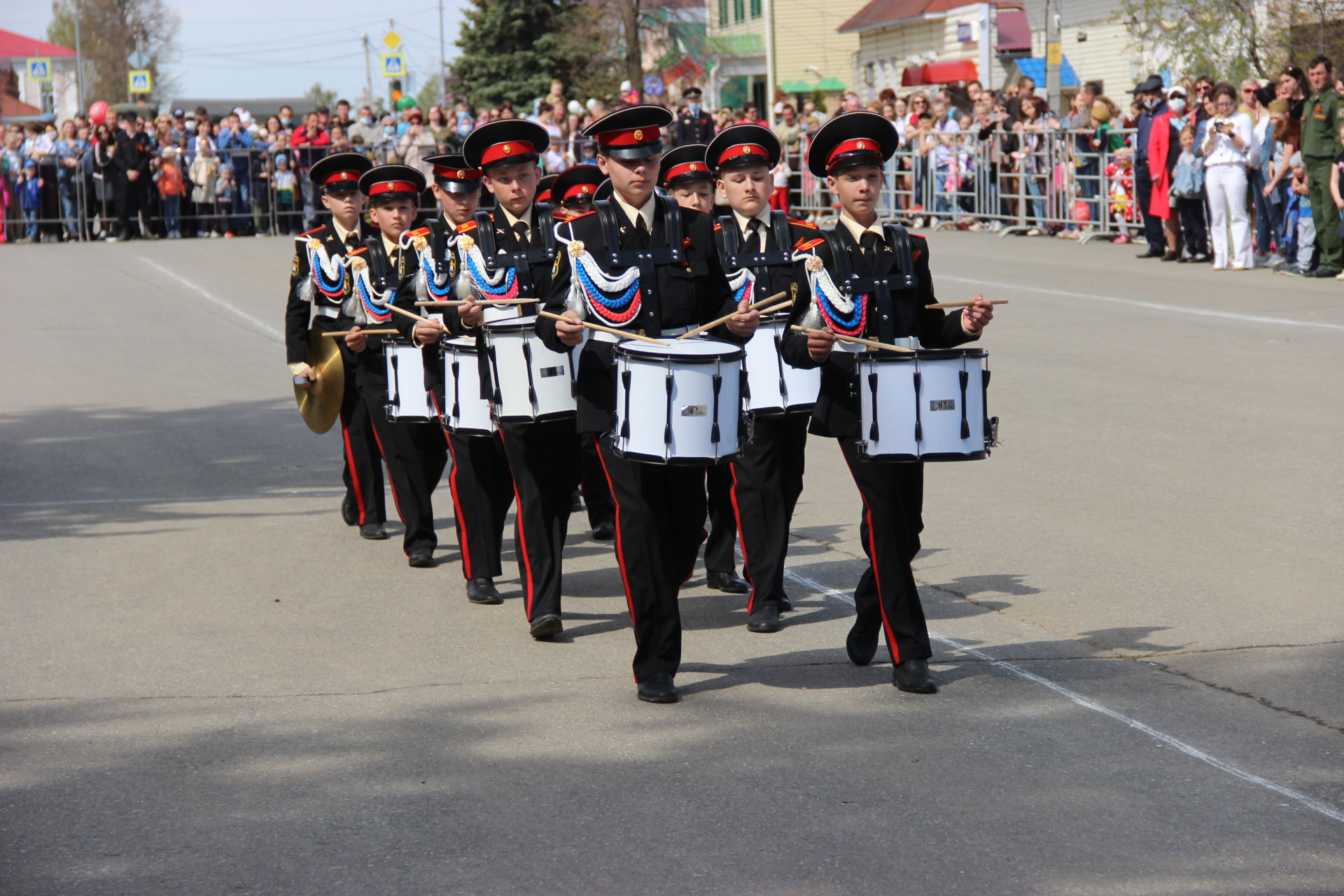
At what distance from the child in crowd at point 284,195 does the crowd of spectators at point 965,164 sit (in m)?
0.04

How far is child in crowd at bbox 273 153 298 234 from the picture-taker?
3144cm

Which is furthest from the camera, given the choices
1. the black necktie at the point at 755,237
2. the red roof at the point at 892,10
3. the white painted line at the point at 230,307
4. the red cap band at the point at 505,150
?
the red roof at the point at 892,10

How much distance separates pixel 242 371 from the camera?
15570mm

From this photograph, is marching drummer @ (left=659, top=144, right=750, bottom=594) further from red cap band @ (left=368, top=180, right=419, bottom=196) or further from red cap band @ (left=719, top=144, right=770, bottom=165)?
red cap band @ (left=368, top=180, right=419, bottom=196)

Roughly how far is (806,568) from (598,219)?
105 inches

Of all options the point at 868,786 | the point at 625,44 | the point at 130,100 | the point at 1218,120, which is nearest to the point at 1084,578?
the point at 868,786

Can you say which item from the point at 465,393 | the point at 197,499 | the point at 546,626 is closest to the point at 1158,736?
the point at 546,626

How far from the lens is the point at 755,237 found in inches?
291

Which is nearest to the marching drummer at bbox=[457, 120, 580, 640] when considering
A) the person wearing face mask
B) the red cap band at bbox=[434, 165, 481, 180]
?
the red cap band at bbox=[434, 165, 481, 180]

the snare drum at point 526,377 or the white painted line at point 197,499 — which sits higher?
the snare drum at point 526,377

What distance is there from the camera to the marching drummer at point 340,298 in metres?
8.84

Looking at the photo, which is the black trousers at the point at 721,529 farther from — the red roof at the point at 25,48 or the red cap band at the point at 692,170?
the red roof at the point at 25,48

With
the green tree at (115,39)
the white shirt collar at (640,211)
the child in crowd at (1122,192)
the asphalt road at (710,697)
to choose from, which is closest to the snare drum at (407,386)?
the asphalt road at (710,697)

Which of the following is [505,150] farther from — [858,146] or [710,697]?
[710,697]
